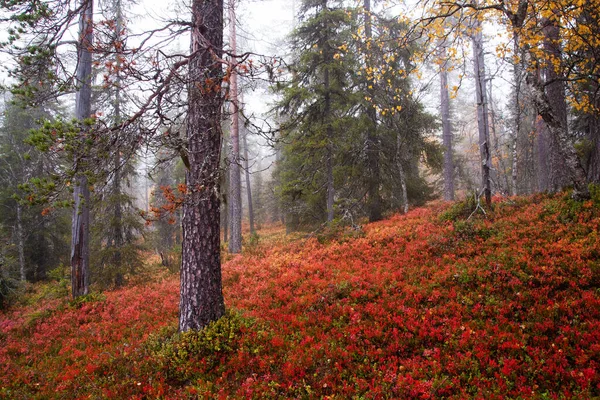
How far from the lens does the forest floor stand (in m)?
4.47

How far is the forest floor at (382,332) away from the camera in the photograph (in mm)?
4469

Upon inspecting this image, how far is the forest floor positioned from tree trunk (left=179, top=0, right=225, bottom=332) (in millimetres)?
572

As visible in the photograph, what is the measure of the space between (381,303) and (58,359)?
7.28 m

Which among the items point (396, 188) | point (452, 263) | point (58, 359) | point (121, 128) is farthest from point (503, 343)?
point (396, 188)

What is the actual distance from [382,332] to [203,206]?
416cm

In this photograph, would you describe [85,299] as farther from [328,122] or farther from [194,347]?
[328,122]

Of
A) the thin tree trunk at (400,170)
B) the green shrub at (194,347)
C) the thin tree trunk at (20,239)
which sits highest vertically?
the thin tree trunk at (400,170)

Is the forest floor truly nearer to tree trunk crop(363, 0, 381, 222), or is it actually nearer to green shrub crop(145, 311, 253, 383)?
green shrub crop(145, 311, 253, 383)

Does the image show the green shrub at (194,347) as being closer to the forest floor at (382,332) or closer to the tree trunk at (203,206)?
the forest floor at (382,332)

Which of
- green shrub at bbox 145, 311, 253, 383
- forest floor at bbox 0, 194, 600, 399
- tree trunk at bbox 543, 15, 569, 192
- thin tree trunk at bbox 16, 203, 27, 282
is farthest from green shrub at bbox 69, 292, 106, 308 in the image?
tree trunk at bbox 543, 15, 569, 192

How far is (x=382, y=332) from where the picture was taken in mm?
5648

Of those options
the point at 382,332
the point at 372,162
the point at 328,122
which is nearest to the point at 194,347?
the point at 382,332

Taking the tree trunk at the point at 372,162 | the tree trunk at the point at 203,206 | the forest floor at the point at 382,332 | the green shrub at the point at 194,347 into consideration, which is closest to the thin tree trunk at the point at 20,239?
the forest floor at the point at 382,332

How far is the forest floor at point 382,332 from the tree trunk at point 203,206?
572 mm
